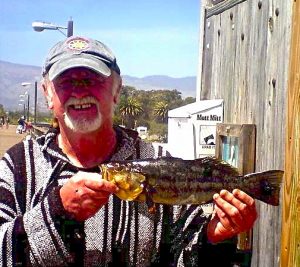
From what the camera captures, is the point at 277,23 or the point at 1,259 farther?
the point at 277,23

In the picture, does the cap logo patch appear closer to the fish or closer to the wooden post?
the fish

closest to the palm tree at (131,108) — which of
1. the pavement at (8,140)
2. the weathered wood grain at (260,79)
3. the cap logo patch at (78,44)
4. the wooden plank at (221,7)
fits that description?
the pavement at (8,140)

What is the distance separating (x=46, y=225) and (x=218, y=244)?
2.92 feet

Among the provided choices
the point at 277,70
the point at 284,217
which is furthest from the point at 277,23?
the point at 284,217

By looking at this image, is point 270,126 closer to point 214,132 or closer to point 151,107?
point 214,132

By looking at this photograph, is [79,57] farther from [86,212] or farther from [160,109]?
[160,109]

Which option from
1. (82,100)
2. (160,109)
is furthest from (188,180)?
(160,109)

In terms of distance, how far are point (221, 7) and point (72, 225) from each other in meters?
3.14

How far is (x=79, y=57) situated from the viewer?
313cm

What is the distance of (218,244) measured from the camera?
3.20m

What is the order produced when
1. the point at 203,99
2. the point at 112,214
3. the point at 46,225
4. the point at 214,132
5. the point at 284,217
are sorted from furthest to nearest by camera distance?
the point at 203,99 → the point at 214,132 → the point at 284,217 → the point at 112,214 → the point at 46,225

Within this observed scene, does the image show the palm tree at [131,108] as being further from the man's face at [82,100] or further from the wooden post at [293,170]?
the man's face at [82,100]

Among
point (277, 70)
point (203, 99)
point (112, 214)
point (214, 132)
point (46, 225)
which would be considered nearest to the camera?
point (46, 225)

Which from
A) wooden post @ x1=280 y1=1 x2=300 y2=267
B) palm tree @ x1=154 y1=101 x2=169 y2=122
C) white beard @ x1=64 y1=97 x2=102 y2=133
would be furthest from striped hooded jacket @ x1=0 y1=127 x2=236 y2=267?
palm tree @ x1=154 y1=101 x2=169 y2=122
